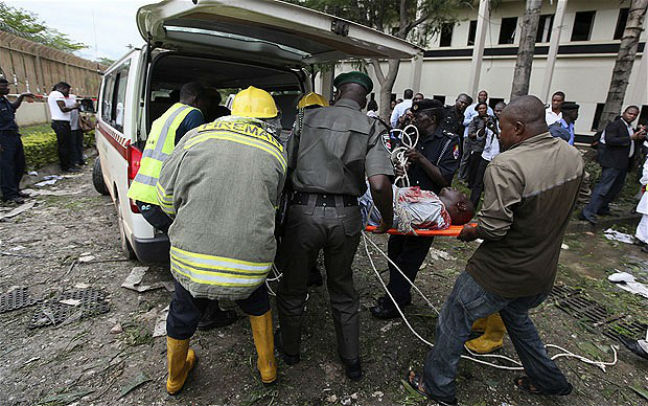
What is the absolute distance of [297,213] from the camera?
217 cm

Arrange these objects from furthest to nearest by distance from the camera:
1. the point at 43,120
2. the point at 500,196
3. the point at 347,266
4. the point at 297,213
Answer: the point at 43,120, the point at 347,266, the point at 297,213, the point at 500,196

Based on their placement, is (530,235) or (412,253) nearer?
(530,235)

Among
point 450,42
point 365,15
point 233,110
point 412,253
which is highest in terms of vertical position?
point 450,42

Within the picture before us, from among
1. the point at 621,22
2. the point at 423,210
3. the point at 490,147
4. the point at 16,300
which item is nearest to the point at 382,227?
the point at 423,210

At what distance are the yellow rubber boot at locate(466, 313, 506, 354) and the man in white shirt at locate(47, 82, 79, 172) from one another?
8281 millimetres

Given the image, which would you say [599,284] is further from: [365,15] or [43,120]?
[43,120]

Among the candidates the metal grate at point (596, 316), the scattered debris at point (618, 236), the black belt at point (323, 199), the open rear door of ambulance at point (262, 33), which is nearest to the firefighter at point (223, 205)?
the black belt at point (323, 199)

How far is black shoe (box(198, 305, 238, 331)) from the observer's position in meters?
2.74

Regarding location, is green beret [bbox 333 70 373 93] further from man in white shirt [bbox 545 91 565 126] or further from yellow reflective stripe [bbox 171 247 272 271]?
man in white shirt [bbox 545 91 565 126]

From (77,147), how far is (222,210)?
8181 millimetres

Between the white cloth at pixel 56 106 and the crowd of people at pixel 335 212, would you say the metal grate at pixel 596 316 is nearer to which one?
the crowd of people at pixel 335 212

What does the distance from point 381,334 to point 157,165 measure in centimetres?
212

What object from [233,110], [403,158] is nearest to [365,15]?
[403,158]

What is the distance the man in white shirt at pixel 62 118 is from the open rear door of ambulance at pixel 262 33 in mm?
5556
